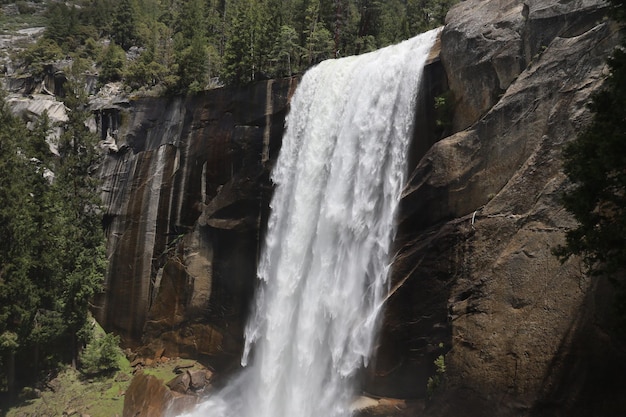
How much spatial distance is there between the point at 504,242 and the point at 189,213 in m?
24.1

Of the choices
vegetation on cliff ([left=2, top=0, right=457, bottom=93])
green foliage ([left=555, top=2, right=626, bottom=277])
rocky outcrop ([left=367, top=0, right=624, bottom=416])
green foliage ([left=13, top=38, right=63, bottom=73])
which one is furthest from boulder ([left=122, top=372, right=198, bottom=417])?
green foliage ([left=13, top=38, right=63, bottom=73])

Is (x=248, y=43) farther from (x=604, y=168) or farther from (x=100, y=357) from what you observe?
A: (x=604, y=168)

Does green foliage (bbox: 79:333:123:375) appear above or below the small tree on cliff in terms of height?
below

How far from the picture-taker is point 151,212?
34.2 meters

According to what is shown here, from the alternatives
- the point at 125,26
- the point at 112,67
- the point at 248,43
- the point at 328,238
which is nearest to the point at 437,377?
the point at 328,238

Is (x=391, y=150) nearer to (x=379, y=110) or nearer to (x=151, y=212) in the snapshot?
(x=379, y=110)

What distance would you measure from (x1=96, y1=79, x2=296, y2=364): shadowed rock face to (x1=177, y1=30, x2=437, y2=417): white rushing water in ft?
5.84

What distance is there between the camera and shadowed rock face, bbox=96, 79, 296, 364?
30.4 metres

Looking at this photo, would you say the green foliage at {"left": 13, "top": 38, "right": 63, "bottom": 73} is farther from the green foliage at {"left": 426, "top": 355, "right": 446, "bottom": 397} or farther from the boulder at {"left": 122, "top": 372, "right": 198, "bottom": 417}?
the green foliage at {"left": 426, "top": 355, "right": 446, "bottom": 397}

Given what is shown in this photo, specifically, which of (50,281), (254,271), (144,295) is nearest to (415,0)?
(254,271)

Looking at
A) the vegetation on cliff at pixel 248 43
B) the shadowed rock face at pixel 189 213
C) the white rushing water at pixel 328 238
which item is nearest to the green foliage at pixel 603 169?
the white rushing water at pixel 328 238

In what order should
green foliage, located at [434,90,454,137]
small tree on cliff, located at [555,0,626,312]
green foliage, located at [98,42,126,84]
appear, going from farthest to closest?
green foliage, located at [98,42,126,84] → green foliage, located at [434,90,454,137] → small tree on cliff, located at [555,0,626,312]

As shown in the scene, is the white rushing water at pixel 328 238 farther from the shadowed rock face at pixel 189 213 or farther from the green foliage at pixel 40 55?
the green foliage at pixel 40 55

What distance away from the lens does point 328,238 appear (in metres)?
23.7
